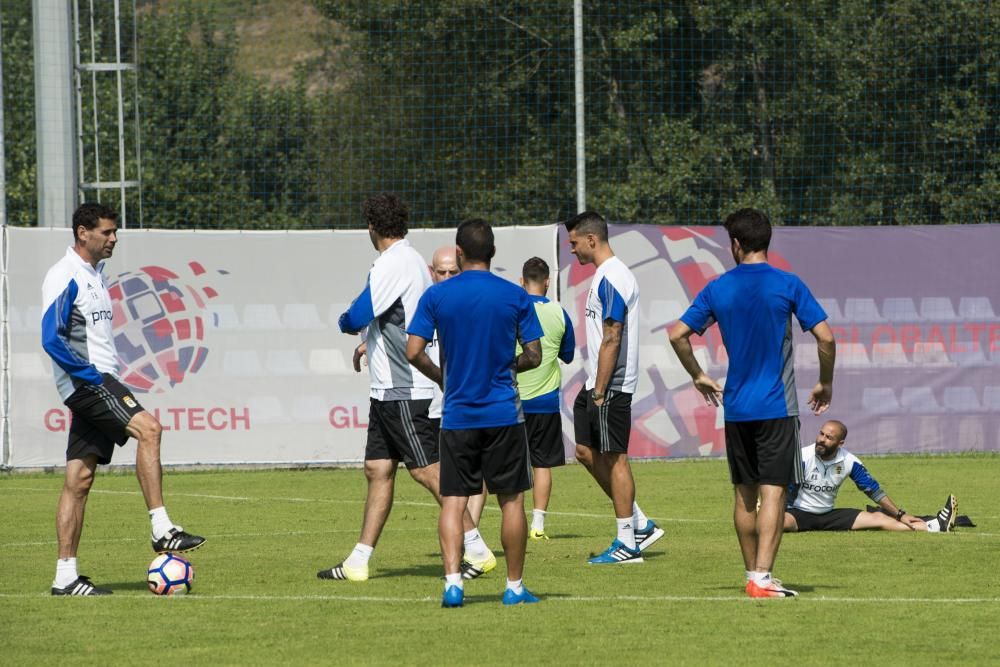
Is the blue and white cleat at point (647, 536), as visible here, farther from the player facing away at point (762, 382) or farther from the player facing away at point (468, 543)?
the player facing away at point (762, 382)

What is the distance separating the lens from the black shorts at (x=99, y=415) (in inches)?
383

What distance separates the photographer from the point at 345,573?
33.8 feet

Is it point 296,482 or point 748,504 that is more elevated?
point 748,504

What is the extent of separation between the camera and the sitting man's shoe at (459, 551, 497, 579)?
10367 mm

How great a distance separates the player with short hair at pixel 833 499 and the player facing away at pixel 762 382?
4341mm

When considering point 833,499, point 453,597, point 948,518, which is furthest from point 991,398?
point 453,597

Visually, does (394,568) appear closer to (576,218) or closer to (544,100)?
(576,218)

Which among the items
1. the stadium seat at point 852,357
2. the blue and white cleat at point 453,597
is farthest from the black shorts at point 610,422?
the stadium seat at point 852,357

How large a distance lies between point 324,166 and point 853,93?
10.4m

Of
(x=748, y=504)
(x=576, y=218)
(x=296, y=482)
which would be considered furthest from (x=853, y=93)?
(x=748, y=504)

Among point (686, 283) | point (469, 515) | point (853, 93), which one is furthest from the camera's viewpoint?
point (853, 93)

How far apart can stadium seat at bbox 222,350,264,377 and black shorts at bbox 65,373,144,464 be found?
10045mm

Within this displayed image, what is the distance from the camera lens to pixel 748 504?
9.30 m

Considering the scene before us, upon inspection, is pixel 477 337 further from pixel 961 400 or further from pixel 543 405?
pixel 961 400
